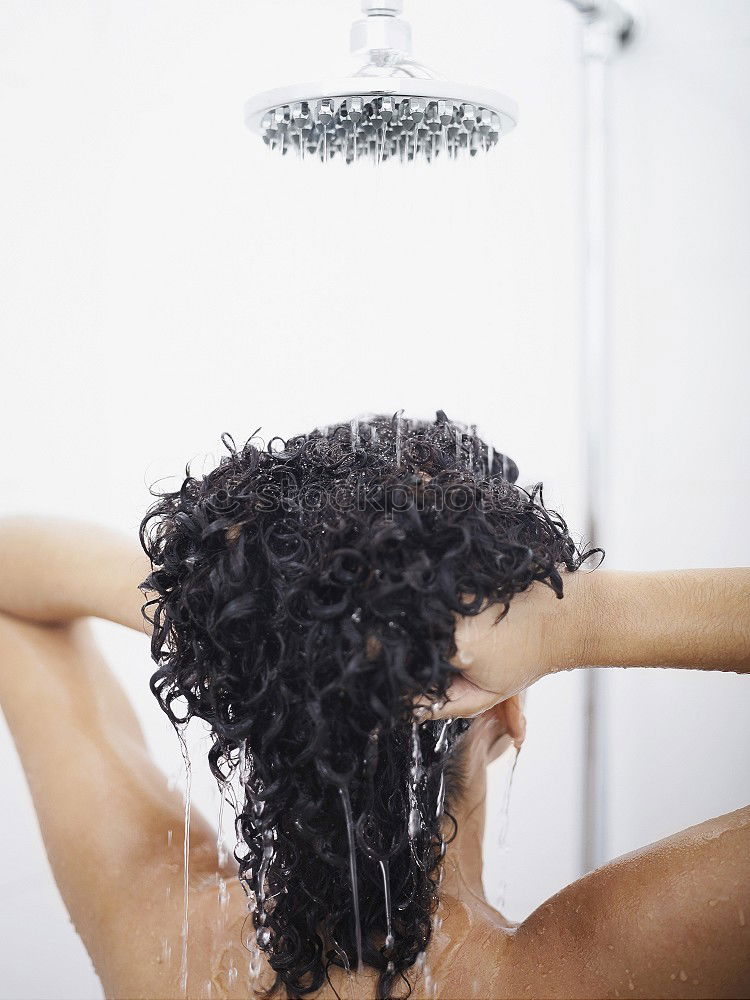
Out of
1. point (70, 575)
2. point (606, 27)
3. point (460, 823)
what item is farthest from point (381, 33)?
point (460, 823)

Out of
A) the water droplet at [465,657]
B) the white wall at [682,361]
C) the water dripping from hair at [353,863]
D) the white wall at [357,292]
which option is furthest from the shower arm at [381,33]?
the water dripping from hair at [353,863]

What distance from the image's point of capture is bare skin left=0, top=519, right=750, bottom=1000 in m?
0.75

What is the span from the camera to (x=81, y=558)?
1007 millimetres

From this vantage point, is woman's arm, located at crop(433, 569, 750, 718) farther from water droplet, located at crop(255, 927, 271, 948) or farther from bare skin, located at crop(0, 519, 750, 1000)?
water droplet, located at crop(255, 927, 271, 948)

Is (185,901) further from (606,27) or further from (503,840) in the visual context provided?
(606,27)

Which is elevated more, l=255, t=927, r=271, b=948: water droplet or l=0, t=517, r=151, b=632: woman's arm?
l=0, t=517, r=151, b=632: woman's arm

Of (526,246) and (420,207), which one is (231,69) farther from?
(526,246)

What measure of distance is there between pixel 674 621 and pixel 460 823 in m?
0.33

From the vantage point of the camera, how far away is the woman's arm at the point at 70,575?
38.8 inches

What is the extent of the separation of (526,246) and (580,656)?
905 mm

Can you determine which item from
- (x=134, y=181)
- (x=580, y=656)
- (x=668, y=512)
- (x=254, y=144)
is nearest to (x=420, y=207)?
(x=254, y=144)

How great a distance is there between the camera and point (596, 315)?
57.4 inches

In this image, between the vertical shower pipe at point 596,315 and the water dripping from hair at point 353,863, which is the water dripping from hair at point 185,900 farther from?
the vertical shower pipe at point 596,315

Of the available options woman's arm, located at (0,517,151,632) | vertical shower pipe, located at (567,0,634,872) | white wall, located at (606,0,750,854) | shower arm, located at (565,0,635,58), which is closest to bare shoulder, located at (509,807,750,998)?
woman's arm, located at (0,517,151,632)
